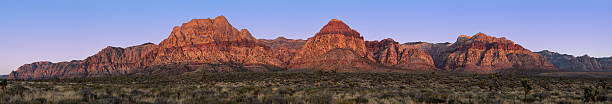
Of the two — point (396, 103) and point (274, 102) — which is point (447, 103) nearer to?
point (396, 103)

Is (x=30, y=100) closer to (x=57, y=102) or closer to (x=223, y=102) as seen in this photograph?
(x=57, y=102)

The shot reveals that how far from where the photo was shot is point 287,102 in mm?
15758

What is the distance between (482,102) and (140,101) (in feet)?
50.5

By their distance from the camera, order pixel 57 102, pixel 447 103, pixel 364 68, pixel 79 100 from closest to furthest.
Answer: pixel 57 102, pixel 79 100, pixel 447 103, pixel 364 68

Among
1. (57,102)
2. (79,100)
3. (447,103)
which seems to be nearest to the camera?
(57,102)

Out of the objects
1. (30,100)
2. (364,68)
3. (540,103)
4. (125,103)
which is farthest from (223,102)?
(364,68)

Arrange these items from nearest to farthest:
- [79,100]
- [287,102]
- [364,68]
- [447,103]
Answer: [79,100]
[287,102]
[447,103]
[364,68]

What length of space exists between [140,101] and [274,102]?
5.45m

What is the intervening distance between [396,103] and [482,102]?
15.5 feet

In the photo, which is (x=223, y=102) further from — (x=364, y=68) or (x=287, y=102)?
(x=364, y=68)

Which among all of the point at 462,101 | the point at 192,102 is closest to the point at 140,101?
the point at 192,102

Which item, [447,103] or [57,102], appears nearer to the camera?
[57,102]

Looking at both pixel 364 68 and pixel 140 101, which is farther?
pixel 364 68

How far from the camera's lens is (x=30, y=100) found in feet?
46.2
